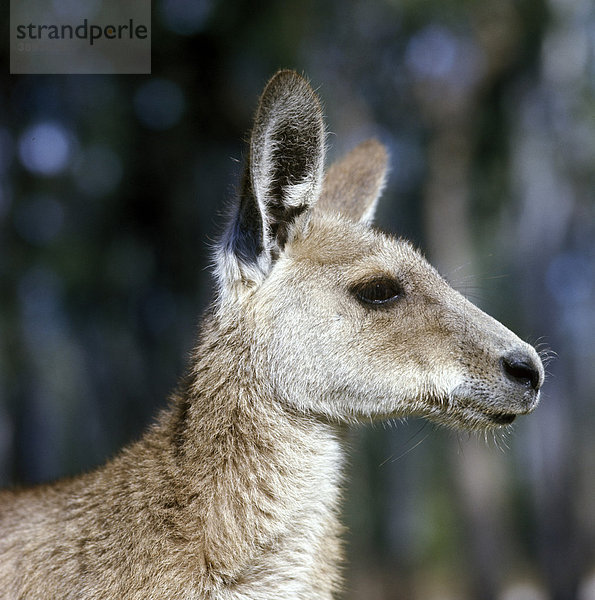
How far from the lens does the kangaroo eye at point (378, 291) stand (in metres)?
3.36

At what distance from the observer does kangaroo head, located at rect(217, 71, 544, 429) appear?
125 inches

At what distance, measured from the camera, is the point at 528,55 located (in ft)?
40.9

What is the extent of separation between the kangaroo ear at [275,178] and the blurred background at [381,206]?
695cm

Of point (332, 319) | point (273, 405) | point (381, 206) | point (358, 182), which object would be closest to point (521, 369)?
point (332, 319)

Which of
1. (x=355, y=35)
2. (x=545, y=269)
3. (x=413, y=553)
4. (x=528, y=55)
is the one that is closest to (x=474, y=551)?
(x=545, y=269)

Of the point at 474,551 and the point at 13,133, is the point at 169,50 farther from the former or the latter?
the point at 474,551

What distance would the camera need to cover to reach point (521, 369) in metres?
3.16

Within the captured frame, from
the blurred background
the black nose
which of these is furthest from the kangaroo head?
the blurred background

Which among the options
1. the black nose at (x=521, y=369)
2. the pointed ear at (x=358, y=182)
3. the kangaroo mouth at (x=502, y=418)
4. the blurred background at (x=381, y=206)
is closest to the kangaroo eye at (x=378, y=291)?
the black nose at (x=521, y=369)

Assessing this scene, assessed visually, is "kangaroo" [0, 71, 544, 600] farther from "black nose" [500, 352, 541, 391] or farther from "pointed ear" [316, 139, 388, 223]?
"pointed ear" [316, 139, 388, 223]

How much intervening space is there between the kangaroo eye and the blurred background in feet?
22.0

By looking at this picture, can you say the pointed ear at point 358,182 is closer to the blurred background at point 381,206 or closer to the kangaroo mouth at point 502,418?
the kangaroo mouth at point 502,418

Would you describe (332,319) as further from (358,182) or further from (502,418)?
(358,182)

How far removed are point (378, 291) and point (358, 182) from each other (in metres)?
1.22
